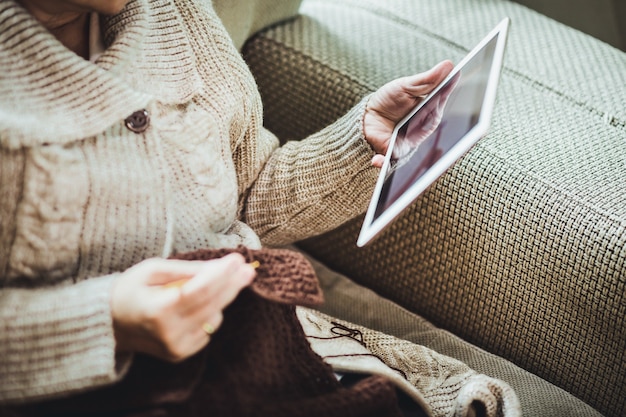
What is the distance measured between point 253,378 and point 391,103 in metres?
0.40

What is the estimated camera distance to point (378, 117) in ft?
2.58

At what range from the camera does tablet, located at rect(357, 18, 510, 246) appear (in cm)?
56

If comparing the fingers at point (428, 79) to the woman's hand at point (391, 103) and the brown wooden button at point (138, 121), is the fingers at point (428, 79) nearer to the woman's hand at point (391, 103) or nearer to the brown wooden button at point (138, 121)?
the woman's hand at point (391, 103)

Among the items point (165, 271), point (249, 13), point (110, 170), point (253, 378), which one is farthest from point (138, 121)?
point (249, 13)

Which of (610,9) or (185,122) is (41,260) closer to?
(185,122)

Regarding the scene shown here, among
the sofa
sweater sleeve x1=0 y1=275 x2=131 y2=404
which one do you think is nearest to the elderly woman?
sweater sleeve x1=0 y1=275 x2=131 y2=404

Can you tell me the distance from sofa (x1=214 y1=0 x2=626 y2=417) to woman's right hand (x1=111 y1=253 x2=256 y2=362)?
0.41 m

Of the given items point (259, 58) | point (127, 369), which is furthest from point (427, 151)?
point (259, 58)

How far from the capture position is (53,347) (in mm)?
534

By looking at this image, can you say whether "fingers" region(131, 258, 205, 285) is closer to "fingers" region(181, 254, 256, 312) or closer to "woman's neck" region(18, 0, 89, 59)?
"fingers" region(181, 254, 256, 312)

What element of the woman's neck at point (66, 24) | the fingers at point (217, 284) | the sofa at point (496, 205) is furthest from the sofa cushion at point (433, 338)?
the woman's neck at point (66, 24)

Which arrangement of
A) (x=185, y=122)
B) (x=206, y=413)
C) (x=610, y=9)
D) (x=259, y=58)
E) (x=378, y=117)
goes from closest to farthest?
1. (x=206, y=413)
2. (x=185, y=122)
3. (x=378, y=117)
4. (x=259, y=58)
5. (x=610, y=9)

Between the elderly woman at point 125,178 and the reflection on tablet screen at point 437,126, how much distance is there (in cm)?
5

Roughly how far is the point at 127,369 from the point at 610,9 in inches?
52.6
